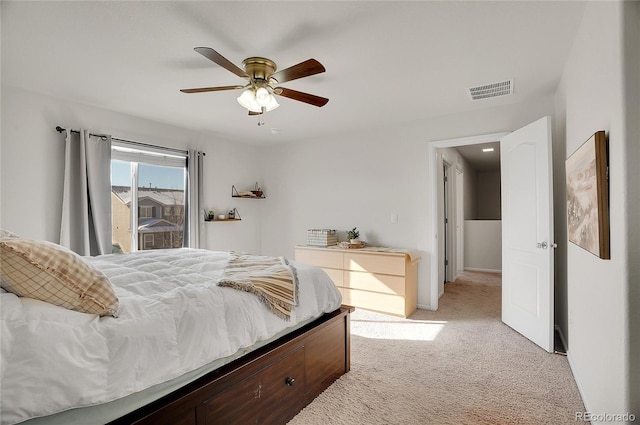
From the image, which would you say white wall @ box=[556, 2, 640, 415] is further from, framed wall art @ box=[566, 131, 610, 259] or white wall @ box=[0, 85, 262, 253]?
white wall @ box=[0, 85, 262, 253]

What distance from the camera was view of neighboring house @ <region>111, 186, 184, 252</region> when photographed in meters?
3.81

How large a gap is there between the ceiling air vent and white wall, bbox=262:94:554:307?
46cm

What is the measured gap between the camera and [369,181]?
4.49m

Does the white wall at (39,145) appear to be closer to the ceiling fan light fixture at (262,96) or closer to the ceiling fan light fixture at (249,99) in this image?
the ceiling fan light fixture at (249,99)

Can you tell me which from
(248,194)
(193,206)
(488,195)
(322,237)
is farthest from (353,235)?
(488,195)

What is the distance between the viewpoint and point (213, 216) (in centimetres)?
470

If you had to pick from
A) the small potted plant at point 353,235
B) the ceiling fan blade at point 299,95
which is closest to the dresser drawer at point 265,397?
the ceiling fan blade at point 299,95

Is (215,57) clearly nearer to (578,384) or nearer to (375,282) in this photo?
(375,282)

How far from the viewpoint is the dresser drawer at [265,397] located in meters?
1.48

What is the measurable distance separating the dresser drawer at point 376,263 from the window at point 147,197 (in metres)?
2.31

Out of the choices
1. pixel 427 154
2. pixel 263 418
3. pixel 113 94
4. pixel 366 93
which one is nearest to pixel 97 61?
pixel 113 94

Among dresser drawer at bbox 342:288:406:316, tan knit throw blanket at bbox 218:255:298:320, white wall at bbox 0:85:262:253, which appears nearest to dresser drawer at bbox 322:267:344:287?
dresser drawer at bbox 342:288:406:316

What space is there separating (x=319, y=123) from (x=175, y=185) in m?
2.14

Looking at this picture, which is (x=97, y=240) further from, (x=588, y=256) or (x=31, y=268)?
(x=588, y=256)
